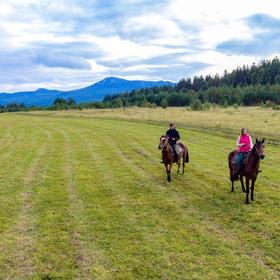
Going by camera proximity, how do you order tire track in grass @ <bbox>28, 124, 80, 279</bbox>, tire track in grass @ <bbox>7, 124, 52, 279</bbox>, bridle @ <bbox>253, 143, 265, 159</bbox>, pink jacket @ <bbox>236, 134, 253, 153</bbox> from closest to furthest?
tire track in grass @ <bbox>7, 124, 52, 279</bbox>, tire track in grass @ <bbox>28, 124, 80, 279</bbox>, bridle @ <bbox>253, 143, 265, 159</bbox>, pink jacket @ <bbox>236, 134, 253, 153</bbox>

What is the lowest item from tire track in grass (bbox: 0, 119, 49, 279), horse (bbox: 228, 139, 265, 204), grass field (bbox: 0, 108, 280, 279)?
grass field (bbox: 0, 108, 280, 279)

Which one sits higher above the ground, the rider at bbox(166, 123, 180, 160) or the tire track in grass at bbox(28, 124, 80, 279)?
the rider at bbox(166, 123, 180, 160)

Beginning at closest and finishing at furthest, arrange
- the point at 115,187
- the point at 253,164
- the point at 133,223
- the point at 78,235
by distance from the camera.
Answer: the point at 78,235
the point at 133,223
the point at 253,164
the point at 115,187

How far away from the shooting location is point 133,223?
11008 millimetres

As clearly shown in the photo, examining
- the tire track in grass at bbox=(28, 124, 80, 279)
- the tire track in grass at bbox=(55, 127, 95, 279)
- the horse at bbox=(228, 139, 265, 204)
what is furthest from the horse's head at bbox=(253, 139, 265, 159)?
the tire track in grass at bbox=(28, 124, 80, 279)

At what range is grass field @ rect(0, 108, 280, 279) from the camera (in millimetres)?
8164

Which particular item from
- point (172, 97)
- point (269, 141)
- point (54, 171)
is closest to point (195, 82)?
point (172, 97)

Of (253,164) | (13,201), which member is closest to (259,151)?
(253,164)

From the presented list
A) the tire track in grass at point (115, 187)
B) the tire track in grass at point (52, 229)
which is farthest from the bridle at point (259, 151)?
the tire track in grass at point (52, 229)

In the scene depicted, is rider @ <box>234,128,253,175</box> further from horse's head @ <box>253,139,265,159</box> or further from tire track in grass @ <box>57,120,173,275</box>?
tire track in grass @ <box>57,120,173,275</box>

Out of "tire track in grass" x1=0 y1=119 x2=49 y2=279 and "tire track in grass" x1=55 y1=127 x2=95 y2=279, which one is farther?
"tire track in grass" x1=0 y1=119 x2=49 y2=279

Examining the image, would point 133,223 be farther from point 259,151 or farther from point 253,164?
point 259,151

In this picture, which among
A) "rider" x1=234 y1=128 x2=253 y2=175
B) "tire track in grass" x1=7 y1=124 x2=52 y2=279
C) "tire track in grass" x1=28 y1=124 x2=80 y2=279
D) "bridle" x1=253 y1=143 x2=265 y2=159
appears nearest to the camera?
"tire track in grass" x1=7 y1=124 x2=52 y2=279

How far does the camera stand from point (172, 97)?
468 ft
